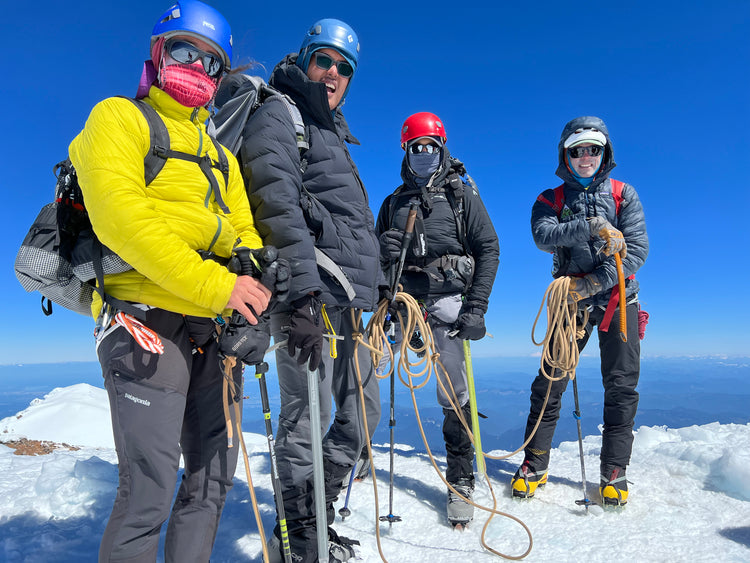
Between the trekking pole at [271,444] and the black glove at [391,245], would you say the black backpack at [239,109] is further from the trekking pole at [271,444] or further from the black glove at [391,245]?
the black glove at [391,245]

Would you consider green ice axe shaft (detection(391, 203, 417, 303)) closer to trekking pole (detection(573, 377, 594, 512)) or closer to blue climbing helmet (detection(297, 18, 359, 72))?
blue climbing helmet (detection(297, 18, 359, 72))

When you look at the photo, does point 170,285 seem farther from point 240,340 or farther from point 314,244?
point 314,244

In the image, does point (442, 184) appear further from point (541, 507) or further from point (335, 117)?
point (541, 507)

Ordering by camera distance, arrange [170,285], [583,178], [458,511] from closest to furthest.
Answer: [170,285] < [458,511] < [583,178]

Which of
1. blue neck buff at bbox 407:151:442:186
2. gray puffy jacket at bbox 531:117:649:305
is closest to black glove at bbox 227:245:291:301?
blue neck buff at bbox 407:151:442:186

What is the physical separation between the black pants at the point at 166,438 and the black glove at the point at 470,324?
91.2 inches

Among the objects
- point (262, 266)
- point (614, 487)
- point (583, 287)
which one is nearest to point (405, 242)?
point (583, 287)

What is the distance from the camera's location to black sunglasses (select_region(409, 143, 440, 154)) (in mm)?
4344

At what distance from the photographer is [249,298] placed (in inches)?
79.7

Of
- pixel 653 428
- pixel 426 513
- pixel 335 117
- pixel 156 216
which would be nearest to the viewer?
pixel 156 216

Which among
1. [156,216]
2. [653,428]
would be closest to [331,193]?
[156,216]

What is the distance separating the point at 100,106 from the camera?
6.12ft

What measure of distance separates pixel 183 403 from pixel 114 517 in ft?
1.63

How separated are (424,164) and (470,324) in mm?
1605
